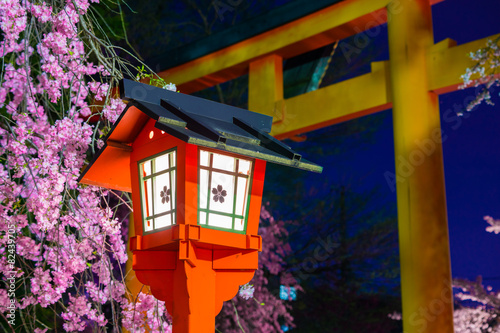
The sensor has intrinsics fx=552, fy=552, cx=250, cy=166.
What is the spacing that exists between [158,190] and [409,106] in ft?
10.3

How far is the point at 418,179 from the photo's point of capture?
4.62 meters

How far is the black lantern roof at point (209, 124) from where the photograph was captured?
2.05 metres

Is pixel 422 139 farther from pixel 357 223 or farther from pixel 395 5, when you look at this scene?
pixel 357 223

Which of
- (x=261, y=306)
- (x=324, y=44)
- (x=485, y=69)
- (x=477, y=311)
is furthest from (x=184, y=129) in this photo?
(x=477, y=311)

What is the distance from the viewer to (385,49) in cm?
1153

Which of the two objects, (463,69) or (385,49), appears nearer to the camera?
(463,69)

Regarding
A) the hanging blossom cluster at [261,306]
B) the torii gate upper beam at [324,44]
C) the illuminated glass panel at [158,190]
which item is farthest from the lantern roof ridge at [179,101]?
the hanging blossom cluster at [261,306]

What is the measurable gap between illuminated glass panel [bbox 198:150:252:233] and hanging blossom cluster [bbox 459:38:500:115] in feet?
9.03

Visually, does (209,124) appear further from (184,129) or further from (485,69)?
(485,69)

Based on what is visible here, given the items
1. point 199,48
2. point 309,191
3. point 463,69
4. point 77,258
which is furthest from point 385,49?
point 77,258

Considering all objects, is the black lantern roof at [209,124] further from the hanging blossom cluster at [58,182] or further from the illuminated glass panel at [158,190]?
the hanging blossom cluster at [58,182]

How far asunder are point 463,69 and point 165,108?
3215mm

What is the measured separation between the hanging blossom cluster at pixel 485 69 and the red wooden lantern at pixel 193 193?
266 centimetres

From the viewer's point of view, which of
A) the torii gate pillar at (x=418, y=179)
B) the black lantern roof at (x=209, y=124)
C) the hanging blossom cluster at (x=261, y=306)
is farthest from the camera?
the hanging blossom cluster at (x=261, y=306)
